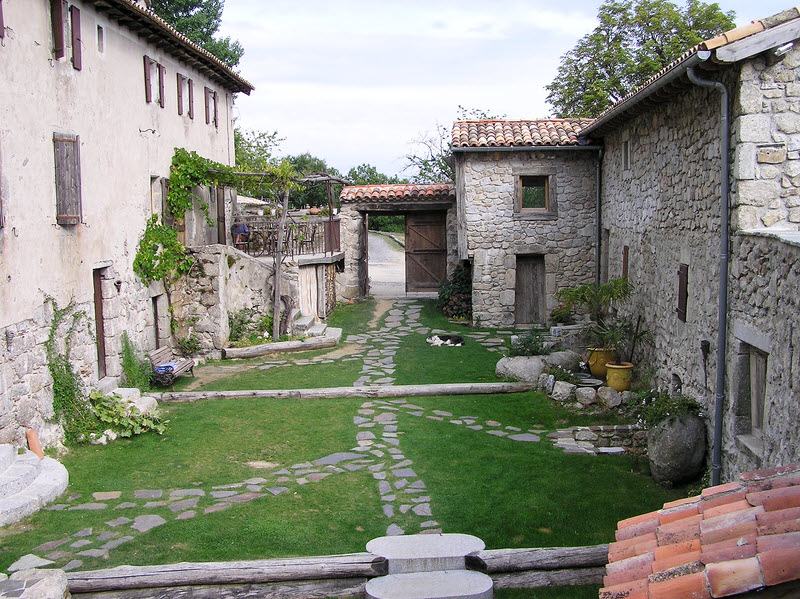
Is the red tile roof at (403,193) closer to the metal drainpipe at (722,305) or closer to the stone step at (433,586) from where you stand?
the metal drainpipe at (722,305)

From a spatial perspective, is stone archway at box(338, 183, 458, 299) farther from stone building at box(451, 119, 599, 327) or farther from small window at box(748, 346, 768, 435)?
small window at box(748, 346, 768, 435)

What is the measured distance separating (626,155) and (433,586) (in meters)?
10.8

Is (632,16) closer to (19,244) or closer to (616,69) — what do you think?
(616,69)

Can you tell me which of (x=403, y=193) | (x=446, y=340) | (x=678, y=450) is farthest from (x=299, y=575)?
(x=403, y=193)

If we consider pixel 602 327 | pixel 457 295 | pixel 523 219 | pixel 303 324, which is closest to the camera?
pixel 602 327

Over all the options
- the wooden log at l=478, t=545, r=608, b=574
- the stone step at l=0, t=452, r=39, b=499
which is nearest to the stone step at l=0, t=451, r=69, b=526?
the stone step at l=0, t=452, r=39, b=499

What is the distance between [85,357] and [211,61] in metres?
8.85

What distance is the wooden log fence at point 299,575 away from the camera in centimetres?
582

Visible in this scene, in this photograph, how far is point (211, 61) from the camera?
17.0m

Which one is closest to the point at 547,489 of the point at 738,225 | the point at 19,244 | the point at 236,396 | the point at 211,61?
the point at 738,225

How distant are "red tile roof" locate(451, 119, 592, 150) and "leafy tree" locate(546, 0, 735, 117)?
6677 mm

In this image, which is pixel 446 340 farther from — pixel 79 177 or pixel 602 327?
pixel 79 177

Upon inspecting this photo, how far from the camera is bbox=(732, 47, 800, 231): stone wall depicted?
7.62 meters

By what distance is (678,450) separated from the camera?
27.0 feet
